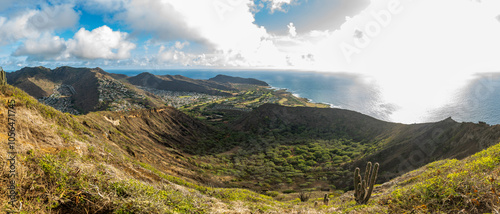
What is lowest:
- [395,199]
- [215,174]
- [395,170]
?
[215,174]

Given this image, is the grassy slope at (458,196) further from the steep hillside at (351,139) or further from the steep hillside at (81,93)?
the steep hillside at (81,93)

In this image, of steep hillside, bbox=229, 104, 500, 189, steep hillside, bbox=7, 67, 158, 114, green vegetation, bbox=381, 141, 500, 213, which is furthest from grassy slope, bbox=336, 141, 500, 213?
steep hillside, bbox=7, 67, 158, 114

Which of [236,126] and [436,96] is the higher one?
[436,96]

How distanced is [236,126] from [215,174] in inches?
1516

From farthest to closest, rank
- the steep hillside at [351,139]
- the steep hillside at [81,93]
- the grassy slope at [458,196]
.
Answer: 1. the steep hillside at [81,93]
2. the steep hillside at [351,139]
3. the grassy slope at [458,196]

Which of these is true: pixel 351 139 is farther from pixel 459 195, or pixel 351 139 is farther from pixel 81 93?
pixel 81 93

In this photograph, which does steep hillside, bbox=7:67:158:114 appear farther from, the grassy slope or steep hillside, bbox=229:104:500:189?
the grassy slope

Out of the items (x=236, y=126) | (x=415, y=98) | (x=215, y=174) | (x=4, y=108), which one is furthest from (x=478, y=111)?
(x=4, y=108)

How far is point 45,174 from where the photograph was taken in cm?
524

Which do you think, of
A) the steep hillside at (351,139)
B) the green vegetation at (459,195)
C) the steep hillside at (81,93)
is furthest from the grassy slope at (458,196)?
the steep hillside at (81,93)

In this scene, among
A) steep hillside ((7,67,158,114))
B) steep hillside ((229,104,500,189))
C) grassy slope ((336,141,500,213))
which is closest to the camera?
grassy slope ((336,141,500,213))

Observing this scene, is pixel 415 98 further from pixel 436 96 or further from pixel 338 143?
pixel 338 143

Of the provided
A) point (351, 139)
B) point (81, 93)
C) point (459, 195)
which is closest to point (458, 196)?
point (459, 195)

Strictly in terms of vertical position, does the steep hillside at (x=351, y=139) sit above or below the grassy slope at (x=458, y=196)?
below
